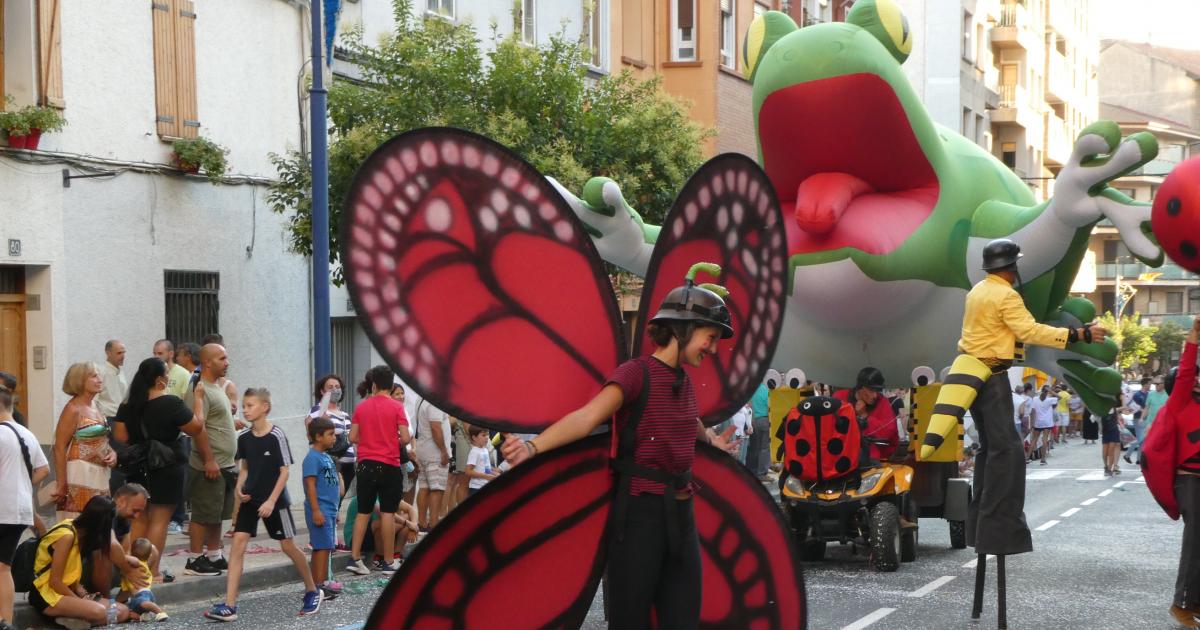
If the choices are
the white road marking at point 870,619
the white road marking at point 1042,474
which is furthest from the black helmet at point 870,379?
the white road marking at point 1042,474

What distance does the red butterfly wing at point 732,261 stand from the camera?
636 cm

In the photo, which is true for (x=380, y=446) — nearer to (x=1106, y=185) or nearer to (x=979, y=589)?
(x=979, y=589)

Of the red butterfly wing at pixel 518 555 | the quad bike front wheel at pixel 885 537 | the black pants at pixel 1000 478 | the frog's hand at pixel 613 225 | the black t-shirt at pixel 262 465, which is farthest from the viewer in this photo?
the frog's hand at pixel 613 225

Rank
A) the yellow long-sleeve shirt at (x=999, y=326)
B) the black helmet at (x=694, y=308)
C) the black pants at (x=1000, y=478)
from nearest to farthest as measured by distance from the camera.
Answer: the black helmet at (x=694, y=308) < the yellow long-sleeve shirt at (x=999, y=326) < the black pants at (x=1000, y=478)

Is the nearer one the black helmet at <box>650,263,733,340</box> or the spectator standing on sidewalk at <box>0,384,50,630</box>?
the black helmet at <box>650,263,733,340</box>

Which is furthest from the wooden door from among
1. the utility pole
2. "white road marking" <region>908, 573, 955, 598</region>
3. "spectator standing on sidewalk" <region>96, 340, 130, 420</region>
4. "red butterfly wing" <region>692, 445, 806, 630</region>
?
"red butterfly wing" <region>692, 445, 806, 630</region>

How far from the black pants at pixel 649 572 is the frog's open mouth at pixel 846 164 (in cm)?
575

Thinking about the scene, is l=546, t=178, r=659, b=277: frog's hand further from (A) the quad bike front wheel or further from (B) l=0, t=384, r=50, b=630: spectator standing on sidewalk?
(B) l=0, t=384, r=50, b=630: spectator standing on sidewalk

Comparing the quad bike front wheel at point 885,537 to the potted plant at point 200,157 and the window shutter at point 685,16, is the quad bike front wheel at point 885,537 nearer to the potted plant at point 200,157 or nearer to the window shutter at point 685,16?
the potted plant at point 200,157

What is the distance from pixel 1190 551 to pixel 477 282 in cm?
485

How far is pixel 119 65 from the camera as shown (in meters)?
15.5

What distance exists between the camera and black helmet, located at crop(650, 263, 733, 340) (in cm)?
596

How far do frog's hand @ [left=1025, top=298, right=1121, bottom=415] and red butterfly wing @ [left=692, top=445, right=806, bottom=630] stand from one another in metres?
6.46

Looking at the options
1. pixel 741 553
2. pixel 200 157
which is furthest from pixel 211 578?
pixel 200 157
